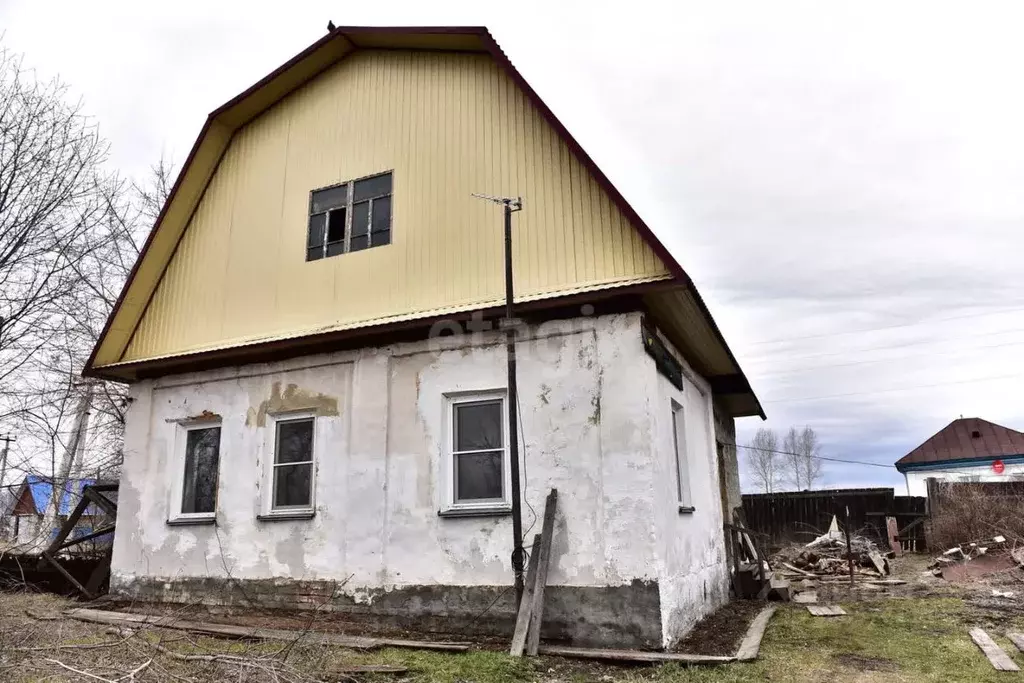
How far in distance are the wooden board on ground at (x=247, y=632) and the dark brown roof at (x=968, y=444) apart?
107 feet

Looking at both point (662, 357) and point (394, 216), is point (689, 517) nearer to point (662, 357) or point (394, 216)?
point (662, 357)

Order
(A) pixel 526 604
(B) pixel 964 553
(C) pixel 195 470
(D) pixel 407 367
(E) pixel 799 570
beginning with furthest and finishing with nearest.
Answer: (B) pixel 964 553
(E) pixel 799 570
(C) pixel 195 470
(D) pixel 407 367
(A) pixel 526 604

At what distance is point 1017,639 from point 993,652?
2.54ft

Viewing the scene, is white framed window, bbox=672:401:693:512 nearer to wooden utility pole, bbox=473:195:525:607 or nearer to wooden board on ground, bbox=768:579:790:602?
wooden utility pole, bbox=473:195:525:607

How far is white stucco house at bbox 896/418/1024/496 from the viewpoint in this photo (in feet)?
103

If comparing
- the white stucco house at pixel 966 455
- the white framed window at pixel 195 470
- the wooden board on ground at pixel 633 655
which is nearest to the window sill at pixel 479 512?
the wooden board on ground at pixel 633 655

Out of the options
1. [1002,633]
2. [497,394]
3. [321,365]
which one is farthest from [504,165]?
[1002,633]

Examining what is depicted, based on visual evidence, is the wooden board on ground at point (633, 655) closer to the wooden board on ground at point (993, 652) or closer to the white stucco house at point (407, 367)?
the white stucco house at point (407, 367)

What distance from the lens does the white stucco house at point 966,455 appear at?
3147cm

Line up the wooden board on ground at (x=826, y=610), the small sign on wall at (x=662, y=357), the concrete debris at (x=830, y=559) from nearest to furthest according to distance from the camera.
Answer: the small sign on wall at (x=662, y=357), the wooden board on ground at (x=826, y=610), the concrete debris at (x=830, y=559)

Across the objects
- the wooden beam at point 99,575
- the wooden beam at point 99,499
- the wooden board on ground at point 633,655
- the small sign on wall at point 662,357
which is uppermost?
the small sign on wall at point 662,357

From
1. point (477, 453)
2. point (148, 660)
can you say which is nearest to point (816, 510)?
point (477, 453)

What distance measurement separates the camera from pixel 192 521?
9.80 meters

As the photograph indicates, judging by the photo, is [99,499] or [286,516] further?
[99,499]
